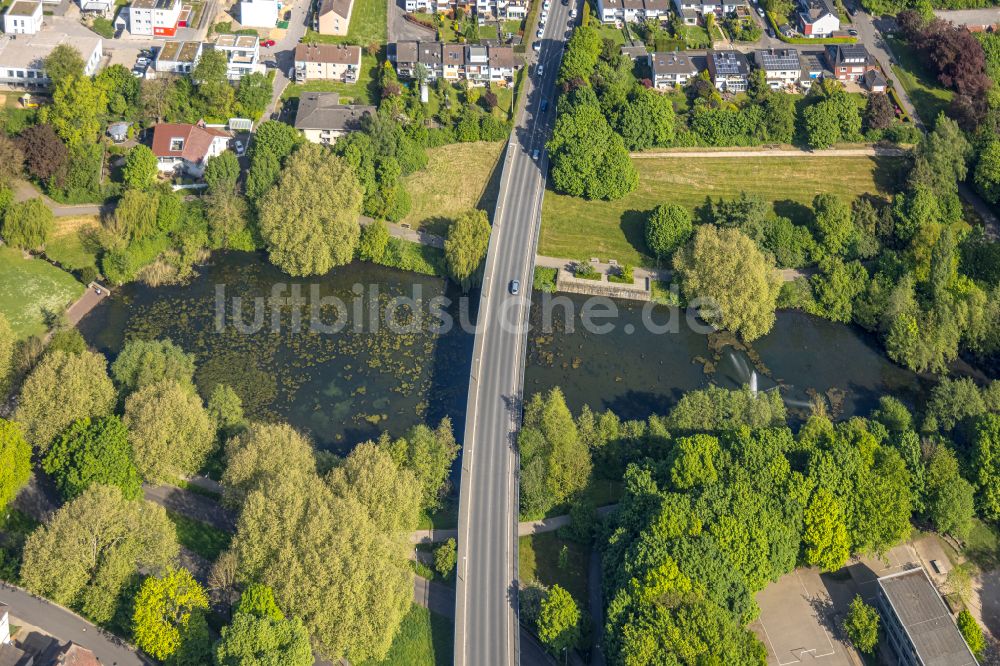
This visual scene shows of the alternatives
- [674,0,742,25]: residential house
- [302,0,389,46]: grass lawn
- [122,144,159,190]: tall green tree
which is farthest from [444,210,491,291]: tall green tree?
[674,0,742,25]: residential house

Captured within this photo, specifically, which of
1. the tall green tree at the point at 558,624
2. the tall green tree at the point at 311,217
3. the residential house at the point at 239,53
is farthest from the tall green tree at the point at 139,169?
the tall green tree at the point at 558,624

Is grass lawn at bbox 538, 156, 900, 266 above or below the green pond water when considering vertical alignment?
above

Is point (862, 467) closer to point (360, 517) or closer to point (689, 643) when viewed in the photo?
point (689, 643)

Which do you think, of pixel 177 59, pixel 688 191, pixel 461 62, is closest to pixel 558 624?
pixel 688 191

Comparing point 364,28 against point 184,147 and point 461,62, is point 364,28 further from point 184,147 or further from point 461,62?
point 184,147

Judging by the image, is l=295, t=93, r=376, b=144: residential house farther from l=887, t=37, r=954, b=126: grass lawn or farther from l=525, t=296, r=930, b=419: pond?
l=887, t=37, r=954, b=126: grass lawn
